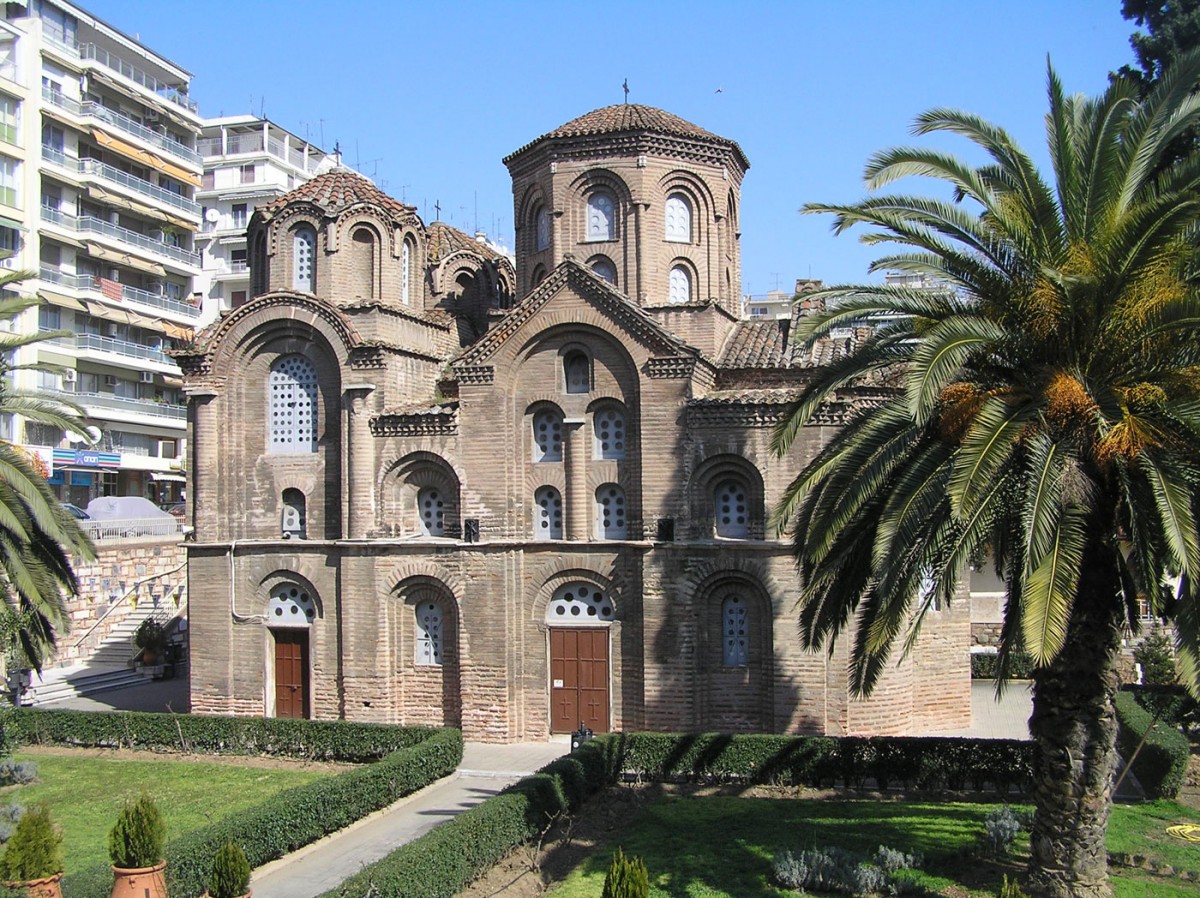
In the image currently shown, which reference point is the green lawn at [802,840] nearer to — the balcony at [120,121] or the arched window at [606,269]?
the arched window at [606,269]

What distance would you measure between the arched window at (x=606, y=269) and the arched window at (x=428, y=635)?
838 cm

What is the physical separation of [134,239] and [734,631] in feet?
115

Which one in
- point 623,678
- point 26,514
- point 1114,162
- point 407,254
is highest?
point 407,254

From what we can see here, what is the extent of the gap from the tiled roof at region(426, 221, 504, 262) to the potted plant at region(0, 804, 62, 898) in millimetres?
18776

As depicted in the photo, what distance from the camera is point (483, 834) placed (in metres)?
14.6

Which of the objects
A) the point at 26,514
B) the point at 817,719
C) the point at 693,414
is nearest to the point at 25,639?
the point at 26,514

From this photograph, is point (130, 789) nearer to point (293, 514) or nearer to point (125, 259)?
point (293, 514)

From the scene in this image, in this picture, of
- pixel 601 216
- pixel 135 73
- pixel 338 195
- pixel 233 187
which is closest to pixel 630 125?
pixel 601 216

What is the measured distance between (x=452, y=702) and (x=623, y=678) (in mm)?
3591

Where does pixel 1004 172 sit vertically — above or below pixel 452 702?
above

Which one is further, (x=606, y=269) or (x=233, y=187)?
(x=233, y=187)

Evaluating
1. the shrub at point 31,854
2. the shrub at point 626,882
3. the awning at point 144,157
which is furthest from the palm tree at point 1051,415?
the awning at point 144,157

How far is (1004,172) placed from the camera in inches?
507

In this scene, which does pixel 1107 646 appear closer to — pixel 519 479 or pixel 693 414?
pixel 693 414
